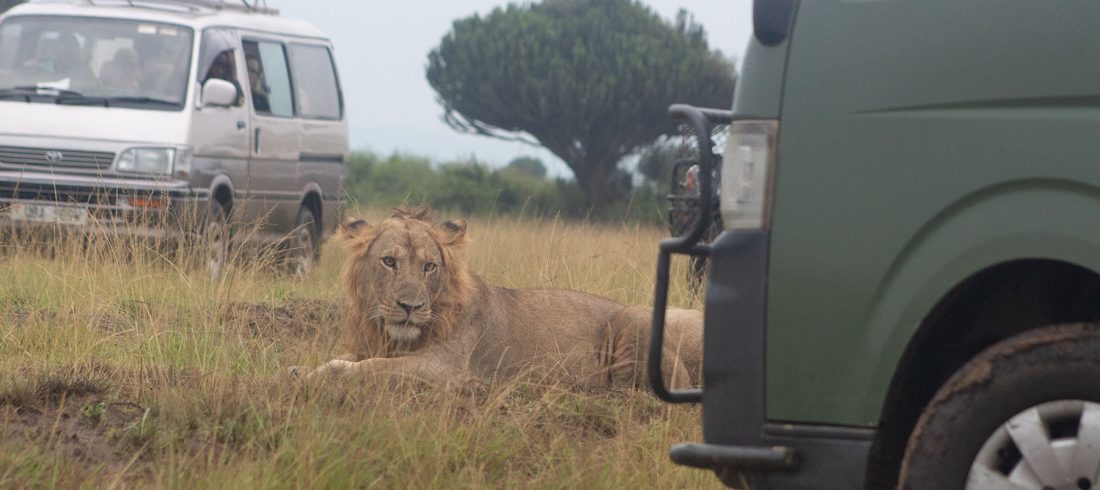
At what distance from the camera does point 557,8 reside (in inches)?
1576

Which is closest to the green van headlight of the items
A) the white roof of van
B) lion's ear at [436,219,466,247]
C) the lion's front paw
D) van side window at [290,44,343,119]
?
the lion's front paw

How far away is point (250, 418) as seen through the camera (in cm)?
507

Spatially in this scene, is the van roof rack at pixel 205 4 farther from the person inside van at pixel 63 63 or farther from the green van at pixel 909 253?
the green van at pixel 909 253

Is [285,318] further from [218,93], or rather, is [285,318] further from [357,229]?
[218,93]

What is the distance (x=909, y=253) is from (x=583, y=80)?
110ft

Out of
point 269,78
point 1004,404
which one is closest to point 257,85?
point 269,78

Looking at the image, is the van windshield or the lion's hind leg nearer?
the lion's hind leg

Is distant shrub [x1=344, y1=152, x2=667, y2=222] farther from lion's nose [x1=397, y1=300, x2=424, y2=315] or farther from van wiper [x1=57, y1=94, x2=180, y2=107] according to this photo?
lion's nose [x1=397, y1=300, x2=424, y2=315]

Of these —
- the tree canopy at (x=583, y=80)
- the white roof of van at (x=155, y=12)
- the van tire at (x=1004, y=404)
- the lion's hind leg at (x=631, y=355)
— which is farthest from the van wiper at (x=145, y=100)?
the tree canopy at (x=583, y=80)

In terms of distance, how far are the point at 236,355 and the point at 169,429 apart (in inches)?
56.3

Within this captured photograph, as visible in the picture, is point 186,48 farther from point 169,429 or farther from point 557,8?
point 557,8

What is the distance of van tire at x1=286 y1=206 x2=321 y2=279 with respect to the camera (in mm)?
11273

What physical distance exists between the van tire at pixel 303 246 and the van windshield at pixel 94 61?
4.52 feet

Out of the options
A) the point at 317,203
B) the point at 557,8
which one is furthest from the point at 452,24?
the point at 317,203
